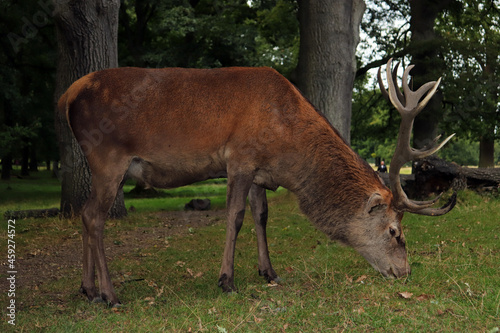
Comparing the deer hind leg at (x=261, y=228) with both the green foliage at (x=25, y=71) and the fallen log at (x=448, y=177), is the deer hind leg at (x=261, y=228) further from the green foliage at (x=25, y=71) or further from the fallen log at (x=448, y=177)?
the green foliage at (x=25, y=71)

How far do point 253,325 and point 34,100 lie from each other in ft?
67.6

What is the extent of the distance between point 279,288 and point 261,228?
873mm

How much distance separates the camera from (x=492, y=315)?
448cm

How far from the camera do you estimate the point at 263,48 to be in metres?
21.2

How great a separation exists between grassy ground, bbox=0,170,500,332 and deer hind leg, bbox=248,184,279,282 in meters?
0.15

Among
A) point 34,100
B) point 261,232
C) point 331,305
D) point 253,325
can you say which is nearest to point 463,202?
point 261,232

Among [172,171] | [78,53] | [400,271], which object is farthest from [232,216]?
[78,53]

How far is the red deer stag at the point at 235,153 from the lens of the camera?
5.63 m

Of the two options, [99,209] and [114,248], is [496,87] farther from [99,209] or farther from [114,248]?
[99,209]

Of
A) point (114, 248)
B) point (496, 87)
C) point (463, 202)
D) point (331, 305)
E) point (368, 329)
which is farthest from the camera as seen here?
point (496, 87)

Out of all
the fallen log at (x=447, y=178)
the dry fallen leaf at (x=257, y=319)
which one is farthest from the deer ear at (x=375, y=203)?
the fallen log at (x=447, y=178)

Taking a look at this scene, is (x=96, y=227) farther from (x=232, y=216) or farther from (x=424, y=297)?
(x=424, y=297)

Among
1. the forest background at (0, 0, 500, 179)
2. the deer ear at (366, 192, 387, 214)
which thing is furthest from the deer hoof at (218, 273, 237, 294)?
the forest background at (0, 0, 500, 179)

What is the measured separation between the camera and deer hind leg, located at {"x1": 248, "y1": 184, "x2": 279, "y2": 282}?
20.6 feet
